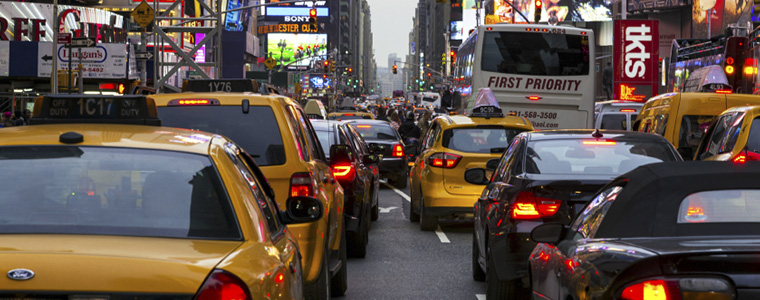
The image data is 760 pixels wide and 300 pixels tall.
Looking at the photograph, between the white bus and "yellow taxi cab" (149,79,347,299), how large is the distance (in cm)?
1778

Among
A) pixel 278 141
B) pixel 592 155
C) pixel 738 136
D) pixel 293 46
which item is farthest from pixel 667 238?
pixel 293 46

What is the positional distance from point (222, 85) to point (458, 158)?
12.5 ft

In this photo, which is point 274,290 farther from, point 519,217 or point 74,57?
point 74,57

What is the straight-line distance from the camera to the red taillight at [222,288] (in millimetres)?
3908

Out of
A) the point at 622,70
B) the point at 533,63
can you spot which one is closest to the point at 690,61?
the point at 533,63

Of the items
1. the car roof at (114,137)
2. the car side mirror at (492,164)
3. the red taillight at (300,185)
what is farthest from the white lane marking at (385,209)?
the car roof at (114,137)

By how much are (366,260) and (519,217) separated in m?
4.16

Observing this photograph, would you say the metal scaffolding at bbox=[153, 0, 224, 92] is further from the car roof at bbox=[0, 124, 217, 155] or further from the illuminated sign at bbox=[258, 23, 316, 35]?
the illuminated sign at bbox=[258, 23, 316, 35]

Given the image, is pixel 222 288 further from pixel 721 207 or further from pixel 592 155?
pixel 592 155

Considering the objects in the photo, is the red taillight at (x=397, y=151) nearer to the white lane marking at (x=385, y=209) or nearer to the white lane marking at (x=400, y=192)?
the white lane marking at (x=400, y=192)

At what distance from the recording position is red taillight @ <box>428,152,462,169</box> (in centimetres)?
1442

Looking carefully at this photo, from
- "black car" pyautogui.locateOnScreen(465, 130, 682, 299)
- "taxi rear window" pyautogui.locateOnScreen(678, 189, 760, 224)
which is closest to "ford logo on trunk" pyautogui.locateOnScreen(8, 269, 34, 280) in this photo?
"taxi rear window" pyautogui.locateOnScreen(678, 189, 760, 224)

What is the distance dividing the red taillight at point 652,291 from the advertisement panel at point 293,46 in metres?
173

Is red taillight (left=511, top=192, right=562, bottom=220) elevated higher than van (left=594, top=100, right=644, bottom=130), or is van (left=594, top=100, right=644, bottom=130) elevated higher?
van (left=594, top=100, right=644, bottom=130)
